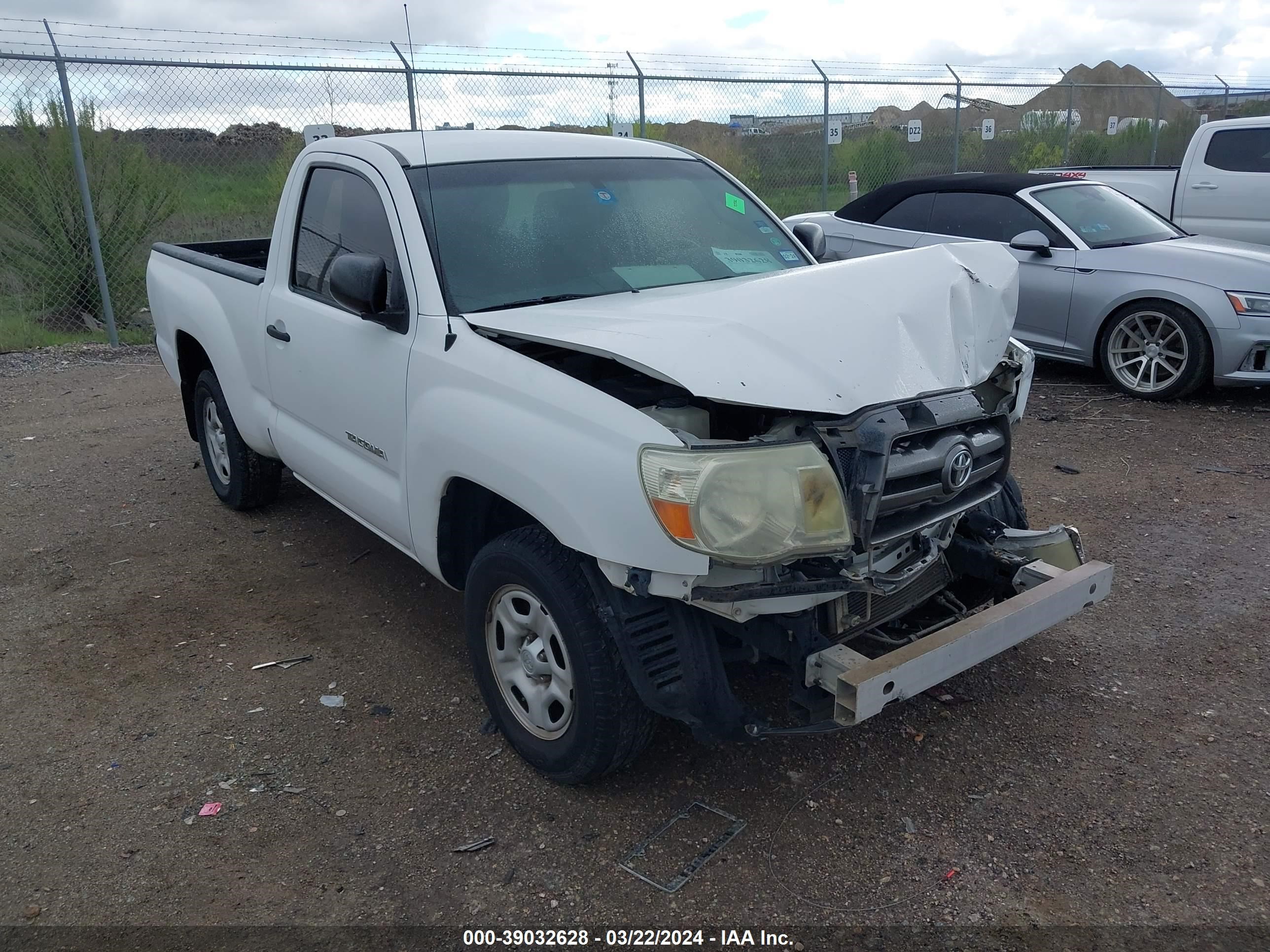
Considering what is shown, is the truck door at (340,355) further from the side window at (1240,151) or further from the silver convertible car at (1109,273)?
the side window at (1240,151)

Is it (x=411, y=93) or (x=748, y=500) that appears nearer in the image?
(x=748, y=500)

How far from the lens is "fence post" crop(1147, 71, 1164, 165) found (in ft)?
61.8

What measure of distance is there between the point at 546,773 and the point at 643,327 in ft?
4.66

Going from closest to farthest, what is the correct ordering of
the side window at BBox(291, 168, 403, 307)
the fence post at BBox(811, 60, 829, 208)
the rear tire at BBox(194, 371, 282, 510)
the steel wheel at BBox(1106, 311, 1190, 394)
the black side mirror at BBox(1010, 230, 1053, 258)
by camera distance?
the side window at BBox(291, 168, 403, 307) < the rear tire at BBox(194, 371, 282, 510) < the steel wheel at BBox(1106, 311, 1190, 394) < the black side mirror at BBox(1010, 230, 1053, 258) < the fence post at BBox(811, 60, 829, 208)

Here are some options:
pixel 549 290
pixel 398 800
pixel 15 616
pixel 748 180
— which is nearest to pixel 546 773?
pixel 398 800

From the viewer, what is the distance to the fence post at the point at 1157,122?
1884 cm

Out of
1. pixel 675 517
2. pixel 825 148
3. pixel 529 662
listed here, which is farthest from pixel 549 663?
pixel 825 148

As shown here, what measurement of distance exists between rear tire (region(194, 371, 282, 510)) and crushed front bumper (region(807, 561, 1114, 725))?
360 centimetres

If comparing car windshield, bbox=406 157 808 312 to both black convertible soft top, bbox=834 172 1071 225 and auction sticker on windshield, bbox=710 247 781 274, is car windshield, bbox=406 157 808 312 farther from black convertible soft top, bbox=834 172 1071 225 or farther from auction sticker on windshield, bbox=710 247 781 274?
black convertible soft top, bbox=834 172 1071 225

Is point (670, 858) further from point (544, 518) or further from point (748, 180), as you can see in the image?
point (748, 180)

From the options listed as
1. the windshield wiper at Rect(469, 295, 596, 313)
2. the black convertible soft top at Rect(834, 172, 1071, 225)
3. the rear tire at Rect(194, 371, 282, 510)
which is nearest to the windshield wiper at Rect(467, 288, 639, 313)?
the windshield wiper at Rect(469, 295, 596, 313)

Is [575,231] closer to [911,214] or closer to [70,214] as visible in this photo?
[911,214]

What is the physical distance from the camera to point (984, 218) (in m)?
8.20

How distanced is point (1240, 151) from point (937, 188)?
12.6 feet
